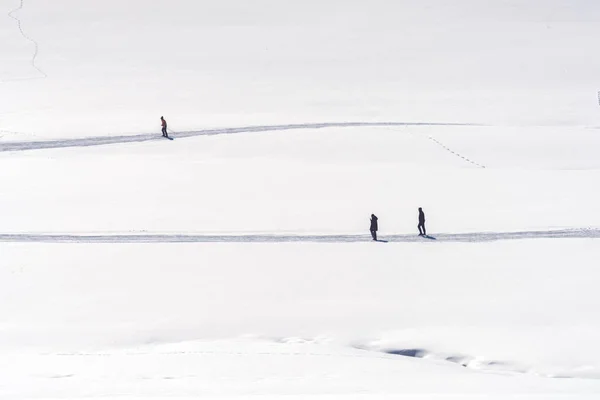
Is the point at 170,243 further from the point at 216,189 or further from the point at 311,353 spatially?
the point at 311,353

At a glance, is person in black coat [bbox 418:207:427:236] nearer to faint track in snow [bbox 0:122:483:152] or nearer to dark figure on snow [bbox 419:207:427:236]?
dark figure on snow [bbox 419:207:427:236]

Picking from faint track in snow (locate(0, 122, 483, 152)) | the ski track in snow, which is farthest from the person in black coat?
faint track in snow (locate(0, 122, 483, 152))

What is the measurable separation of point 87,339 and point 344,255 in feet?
20.6

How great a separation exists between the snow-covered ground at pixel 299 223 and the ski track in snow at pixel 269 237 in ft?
0.25

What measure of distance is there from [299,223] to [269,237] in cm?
124

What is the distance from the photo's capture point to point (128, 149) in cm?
2911

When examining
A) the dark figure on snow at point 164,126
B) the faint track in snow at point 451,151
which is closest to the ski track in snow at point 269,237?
the faint track in snow at point 451,151

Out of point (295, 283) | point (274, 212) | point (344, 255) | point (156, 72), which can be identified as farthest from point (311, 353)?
point (156, 72)

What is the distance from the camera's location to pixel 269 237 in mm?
21125

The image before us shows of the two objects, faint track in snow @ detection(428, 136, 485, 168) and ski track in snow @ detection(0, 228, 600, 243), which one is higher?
faint track in snow @ detection(428, 136, 485, 168)

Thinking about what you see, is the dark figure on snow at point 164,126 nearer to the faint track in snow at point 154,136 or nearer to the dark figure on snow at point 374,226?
the faint track in snow at point 154,136

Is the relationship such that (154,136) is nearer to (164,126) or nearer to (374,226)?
(164,126)

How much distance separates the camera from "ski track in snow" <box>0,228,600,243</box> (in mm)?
20828

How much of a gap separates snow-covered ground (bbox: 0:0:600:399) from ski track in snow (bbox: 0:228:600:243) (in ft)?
0.25
